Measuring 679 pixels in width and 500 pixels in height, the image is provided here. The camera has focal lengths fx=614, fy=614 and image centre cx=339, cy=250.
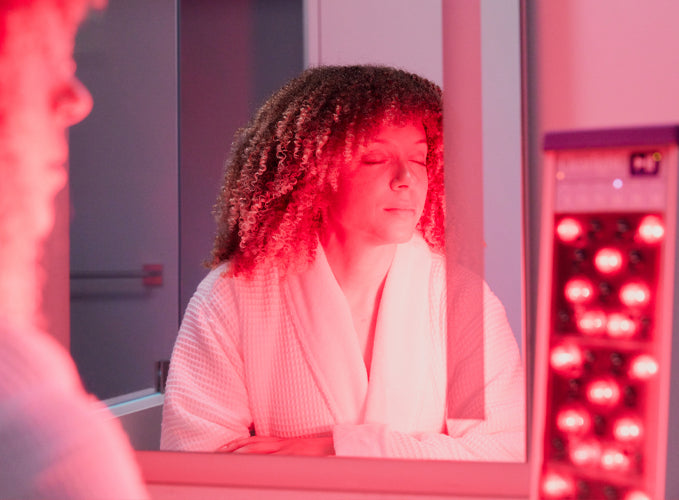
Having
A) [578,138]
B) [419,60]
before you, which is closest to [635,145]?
[578,138]

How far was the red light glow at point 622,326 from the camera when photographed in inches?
13.8

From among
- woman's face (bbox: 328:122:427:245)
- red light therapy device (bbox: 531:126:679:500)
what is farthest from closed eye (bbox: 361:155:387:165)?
red light therapy device (bbox: 531:126:679:500)

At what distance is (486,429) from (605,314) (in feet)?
0.90

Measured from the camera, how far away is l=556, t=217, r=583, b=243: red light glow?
358mm

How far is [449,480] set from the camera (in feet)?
1.93

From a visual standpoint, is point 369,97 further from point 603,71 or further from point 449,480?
point 449,480

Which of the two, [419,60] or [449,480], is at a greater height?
[419,60]

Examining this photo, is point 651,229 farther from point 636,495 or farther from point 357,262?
point 357,262

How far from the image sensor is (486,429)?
1.94 feet

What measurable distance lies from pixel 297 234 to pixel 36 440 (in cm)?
32

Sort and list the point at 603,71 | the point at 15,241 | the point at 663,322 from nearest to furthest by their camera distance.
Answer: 1. the point at 663,322
2. the point at 603,71
3. the point at 15,241

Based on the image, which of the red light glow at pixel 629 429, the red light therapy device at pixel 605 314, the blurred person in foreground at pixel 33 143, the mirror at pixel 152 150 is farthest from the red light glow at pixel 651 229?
the blurred person in foreground at pixel 33 143

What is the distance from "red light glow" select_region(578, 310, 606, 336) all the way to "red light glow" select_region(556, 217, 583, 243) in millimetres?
44

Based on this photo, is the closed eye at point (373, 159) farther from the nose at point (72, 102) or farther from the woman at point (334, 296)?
the nose at point (72, 102)
